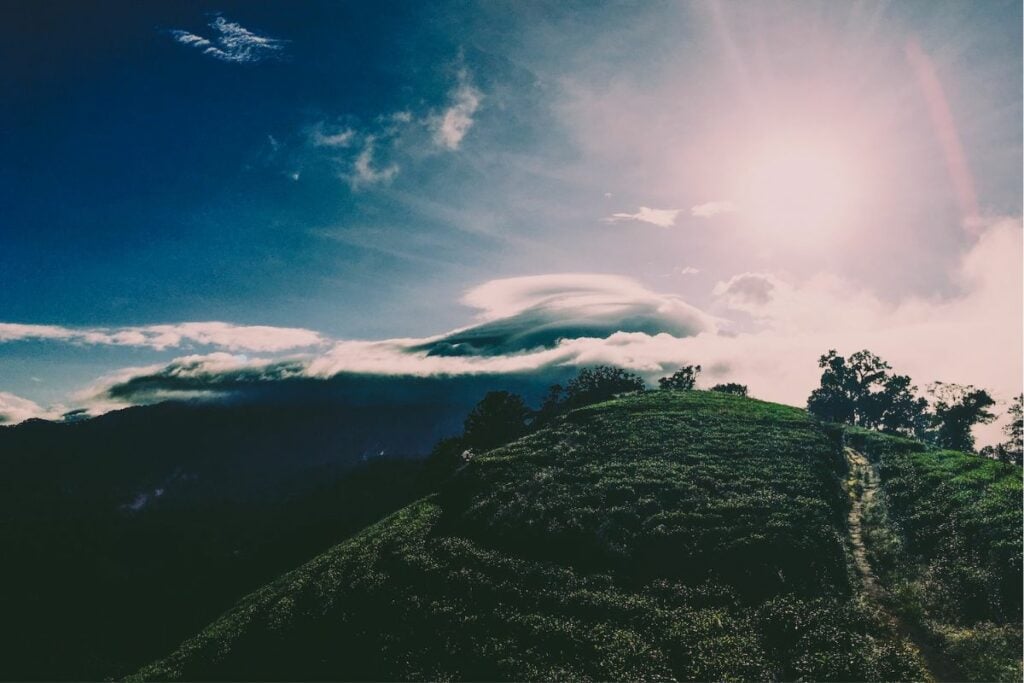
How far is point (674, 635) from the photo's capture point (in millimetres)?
28297

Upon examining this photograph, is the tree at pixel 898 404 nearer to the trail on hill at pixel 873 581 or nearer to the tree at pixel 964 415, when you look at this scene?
the tree at pixel 964 415

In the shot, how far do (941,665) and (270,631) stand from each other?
42.8m

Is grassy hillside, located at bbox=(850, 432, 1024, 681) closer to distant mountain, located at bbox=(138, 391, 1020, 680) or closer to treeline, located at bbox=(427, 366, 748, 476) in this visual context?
distant mountain, located at bbox=(138, 391, 1020, 680)

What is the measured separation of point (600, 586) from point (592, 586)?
0.55m

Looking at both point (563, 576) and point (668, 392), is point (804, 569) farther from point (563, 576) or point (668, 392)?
point (668, 392)

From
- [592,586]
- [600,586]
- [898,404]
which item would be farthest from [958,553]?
[898,404]

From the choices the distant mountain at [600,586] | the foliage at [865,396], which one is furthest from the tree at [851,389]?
the distant mountain at [600,586]

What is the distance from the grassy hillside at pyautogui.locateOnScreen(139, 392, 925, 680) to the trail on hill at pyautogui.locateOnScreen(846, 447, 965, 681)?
2.77 feet

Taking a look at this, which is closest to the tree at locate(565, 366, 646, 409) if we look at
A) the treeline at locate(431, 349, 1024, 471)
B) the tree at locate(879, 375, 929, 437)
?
the treeline at locate(431, 349, 1024, 471)

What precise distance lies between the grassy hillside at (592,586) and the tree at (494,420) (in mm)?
30802

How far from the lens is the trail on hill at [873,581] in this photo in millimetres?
23703

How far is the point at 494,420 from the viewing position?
93750mm

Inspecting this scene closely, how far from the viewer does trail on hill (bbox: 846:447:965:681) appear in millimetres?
23703

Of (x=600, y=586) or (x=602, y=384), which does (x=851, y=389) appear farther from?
(x=600, y=586)
